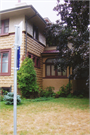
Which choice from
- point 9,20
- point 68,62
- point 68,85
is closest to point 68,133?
point 68,62

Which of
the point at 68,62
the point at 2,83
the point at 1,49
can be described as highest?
the point at 1,49

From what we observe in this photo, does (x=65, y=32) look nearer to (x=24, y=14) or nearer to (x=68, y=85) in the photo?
(x=24, y=14)

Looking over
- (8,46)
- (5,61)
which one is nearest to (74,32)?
(8,46)

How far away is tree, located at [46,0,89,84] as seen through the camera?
7.69 metres

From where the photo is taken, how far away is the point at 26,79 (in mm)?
10555

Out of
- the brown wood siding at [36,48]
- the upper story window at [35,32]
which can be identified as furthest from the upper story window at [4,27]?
the upper story window at [35,32]

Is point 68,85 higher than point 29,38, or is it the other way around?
point 29,38

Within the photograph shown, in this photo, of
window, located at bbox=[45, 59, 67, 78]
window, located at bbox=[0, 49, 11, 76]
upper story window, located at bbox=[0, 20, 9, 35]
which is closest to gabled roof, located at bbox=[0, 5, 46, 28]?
upper story window, located at bbox=[0, 20, 9, 35]

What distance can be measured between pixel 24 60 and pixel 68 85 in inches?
199

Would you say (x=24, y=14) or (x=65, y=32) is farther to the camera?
(x=24, y=14)

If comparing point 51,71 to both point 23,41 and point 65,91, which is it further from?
point 23,41

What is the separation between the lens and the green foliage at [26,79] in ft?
34.0

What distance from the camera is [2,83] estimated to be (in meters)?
11.4

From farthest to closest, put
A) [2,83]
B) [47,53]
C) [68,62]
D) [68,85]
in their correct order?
[47,53]
[68,85]
[2,83]
[68,62]
